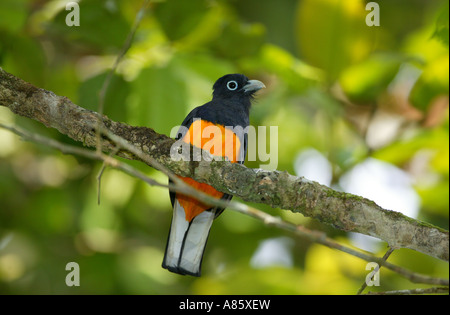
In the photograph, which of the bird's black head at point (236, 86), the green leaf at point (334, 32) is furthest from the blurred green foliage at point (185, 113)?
the bird's black head at point (236, 86)

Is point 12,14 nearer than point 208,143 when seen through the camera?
No

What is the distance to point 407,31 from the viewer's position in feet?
28.8

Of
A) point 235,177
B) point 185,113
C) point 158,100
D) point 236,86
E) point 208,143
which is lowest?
point 235,177

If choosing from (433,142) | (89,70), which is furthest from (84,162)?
(433,142)

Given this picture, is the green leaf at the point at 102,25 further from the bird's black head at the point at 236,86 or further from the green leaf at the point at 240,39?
the bird's black head at the point at 236,86

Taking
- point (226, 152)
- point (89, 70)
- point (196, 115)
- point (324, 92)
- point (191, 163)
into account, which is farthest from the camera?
point (89, 70)

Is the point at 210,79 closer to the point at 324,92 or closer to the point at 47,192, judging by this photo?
the point at 324,92

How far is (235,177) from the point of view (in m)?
3.27

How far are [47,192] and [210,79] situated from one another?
2.95 m

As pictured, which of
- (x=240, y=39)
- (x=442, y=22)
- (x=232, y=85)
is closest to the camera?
(x=442, y=22)

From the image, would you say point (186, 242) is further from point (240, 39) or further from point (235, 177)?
point (240, 39)

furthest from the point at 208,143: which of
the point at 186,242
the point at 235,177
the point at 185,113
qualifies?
the point at 235,177

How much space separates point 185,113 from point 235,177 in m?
1.13

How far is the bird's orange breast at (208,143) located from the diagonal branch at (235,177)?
871 mm
